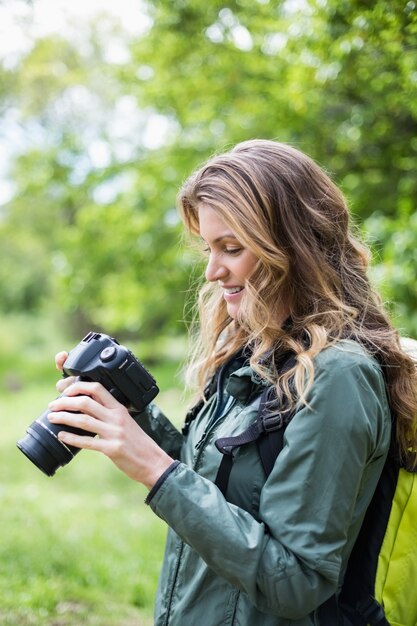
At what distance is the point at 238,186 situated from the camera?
1820 mm

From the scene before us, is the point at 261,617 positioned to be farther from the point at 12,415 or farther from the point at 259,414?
the point at 12,415

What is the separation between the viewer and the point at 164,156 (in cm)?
886

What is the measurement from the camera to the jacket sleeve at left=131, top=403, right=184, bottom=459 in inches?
87.1

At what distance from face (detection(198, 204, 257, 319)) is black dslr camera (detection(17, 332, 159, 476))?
1.03 ft

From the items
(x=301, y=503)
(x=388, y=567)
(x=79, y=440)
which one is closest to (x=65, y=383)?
(x=79, y=440)

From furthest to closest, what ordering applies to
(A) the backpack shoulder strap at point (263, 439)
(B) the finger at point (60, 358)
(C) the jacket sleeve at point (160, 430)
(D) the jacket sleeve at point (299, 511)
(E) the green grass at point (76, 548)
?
(E) the green grass at point (76, 548)
(C) the jacket sleeve at point (160, 430)
(B) the finger at point (60, 358)
(A) the backpack shoulder strap at point (263, 439)
(D) the jacket sleeve at point (299, 511)

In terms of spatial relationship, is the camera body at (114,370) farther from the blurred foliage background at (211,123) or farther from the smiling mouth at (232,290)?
the blurred foliage background at (211,123)

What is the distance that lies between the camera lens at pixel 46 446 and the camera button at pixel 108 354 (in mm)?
194

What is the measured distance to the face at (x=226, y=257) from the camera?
187 centimetres

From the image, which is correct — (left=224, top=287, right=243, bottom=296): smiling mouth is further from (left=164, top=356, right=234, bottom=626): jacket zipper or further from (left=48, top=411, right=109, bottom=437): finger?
(left=48, top=411, right=109, bottom=437): finger

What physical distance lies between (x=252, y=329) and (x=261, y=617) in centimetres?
70

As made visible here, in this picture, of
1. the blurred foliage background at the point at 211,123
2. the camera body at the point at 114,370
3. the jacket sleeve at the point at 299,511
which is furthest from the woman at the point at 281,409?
the blurred foliage background at the point at 211,123

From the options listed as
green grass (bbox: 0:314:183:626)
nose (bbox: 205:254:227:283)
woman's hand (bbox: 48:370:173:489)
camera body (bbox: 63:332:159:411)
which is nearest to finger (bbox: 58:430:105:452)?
woman's hand (bbox: 48:370:173:489)

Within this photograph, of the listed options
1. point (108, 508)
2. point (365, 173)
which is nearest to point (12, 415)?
point (108, 508)
